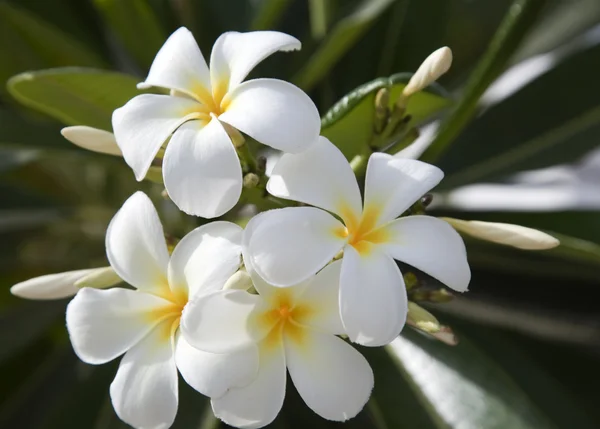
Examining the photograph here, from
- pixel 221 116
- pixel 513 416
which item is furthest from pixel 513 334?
pixel 221 116

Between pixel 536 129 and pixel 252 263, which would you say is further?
pixel 536 129

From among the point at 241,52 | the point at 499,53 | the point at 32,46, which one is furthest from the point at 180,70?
the point at 32,46

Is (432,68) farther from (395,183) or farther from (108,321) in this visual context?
(108,321)

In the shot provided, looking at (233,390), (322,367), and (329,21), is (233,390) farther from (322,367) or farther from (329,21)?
(329,21)

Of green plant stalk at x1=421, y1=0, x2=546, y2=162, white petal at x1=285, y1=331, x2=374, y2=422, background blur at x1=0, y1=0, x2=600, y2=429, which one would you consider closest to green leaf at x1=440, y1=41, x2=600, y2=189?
background blur at x1=0, y1=0, x2=600, y2=429

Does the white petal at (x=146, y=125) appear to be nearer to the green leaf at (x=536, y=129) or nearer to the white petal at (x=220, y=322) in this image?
the white petal at (x=220, y=322)
